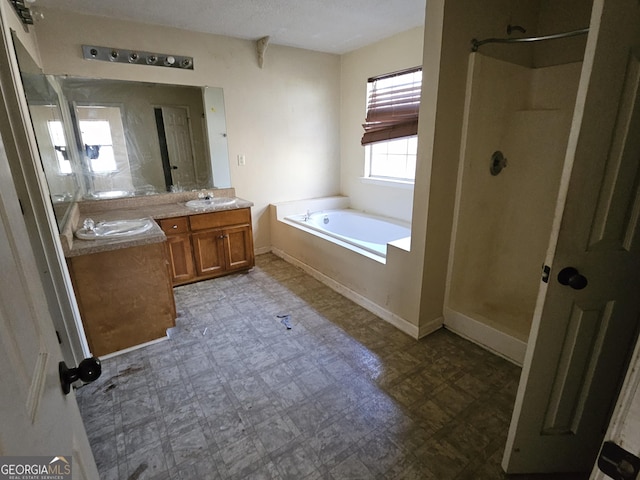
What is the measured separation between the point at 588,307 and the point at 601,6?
0.88 m

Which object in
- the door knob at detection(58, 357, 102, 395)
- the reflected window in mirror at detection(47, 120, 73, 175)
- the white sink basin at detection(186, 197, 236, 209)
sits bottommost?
the white sink basin at detection(186, 197, 236, 209)

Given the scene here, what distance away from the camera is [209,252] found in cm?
314

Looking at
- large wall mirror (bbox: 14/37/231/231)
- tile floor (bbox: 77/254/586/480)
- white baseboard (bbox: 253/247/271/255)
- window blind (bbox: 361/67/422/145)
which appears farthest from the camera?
white baseboard (bbox: 253/247/271/255)

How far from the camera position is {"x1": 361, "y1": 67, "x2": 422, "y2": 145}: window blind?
10.4 feet

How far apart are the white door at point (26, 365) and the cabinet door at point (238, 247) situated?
2556mm

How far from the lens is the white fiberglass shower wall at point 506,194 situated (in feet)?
6.58

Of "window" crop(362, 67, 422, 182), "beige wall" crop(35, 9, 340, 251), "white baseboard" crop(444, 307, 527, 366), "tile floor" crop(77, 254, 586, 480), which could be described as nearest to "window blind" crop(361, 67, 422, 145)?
"window" crop(362, 67, 422, 182)

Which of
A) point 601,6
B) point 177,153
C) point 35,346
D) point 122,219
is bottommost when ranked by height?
point 122,219

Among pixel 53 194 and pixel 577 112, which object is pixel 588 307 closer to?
pixel 577 112

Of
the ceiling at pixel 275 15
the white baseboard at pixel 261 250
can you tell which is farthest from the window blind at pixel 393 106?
the white baseboard at pixel 261 250

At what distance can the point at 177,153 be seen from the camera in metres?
3.21

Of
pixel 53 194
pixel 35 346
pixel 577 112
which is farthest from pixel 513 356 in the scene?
pixel 53 194

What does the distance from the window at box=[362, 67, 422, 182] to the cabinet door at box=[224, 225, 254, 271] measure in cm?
169

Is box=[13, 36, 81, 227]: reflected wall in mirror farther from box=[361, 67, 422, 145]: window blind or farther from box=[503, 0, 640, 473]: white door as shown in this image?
box=[361, 67, 422, 145]: window blind
